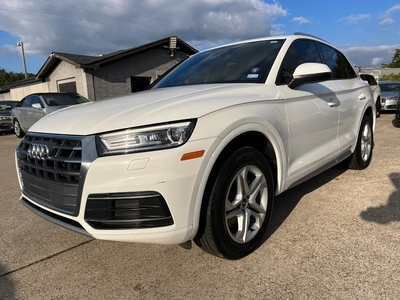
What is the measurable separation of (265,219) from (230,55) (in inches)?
67.2

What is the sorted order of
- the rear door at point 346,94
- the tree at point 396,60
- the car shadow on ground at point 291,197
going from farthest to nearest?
the tree at point 396,60, the rear door at point 346,94, the car shadow on ground at point 291,197

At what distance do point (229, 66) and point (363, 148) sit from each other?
2.53m

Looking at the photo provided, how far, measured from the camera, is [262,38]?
3.40m

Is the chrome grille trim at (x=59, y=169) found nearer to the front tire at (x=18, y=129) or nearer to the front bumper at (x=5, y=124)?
the front tire at (x=18, y=129)

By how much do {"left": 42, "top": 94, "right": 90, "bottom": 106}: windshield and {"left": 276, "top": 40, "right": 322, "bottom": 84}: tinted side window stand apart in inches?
327

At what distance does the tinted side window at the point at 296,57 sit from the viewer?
2.91 meters

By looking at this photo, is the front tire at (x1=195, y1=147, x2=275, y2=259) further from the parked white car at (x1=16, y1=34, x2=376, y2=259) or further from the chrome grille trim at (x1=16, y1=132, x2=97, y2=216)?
the chrome grille trim at (x1=16, y1=132, x2=97, y2=216)

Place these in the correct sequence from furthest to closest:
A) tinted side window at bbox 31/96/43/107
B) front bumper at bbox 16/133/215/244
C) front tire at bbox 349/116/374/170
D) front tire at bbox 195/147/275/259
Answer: tinted side window at bbox 31/96/43/107
front tire at bbox 349/116/374/170
front tire at bbox 195/147/275/259
front bumper at bbox 16/133/215/244

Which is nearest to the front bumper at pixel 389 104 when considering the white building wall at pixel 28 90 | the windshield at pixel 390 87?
the windshield at pixel 390 87

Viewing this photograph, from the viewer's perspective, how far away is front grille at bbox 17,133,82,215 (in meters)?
1.99

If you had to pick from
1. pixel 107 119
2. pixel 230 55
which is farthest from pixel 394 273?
pixel 230 55

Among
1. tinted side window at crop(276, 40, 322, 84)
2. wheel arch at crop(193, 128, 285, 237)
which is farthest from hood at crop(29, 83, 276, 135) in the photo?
tinted side window at crop(276, 40, 322, 84)

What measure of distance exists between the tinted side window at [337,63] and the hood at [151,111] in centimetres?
166

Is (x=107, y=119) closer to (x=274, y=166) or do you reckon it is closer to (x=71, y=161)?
(x=71, y=161)
